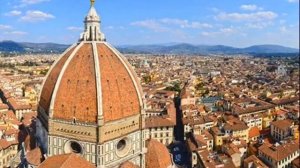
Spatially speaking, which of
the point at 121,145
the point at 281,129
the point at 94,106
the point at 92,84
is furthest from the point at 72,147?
the point at 281,129

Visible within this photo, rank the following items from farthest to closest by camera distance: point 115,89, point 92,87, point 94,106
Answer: point 115,89, point 92,87, point 94,106

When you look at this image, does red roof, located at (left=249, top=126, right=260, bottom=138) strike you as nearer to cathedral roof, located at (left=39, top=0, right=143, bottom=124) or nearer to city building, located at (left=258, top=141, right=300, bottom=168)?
city building, located at (left=258, top=141, right=300, bottom=168)

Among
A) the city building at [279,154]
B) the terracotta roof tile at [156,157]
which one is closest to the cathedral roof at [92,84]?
the terracotta roof tile at [156,157]

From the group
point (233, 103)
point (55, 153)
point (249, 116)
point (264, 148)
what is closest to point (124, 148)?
point (55, 153)

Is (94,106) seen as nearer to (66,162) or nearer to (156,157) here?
(66,162)

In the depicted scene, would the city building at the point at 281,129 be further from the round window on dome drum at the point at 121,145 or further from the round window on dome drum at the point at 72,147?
the round window on dome drum at the point at 72,147

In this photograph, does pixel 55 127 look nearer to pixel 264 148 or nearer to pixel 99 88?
pixel 99 88

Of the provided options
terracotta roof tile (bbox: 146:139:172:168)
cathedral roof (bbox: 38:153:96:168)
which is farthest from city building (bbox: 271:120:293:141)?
cathedral roof (bbox: 38:153:96:168)
